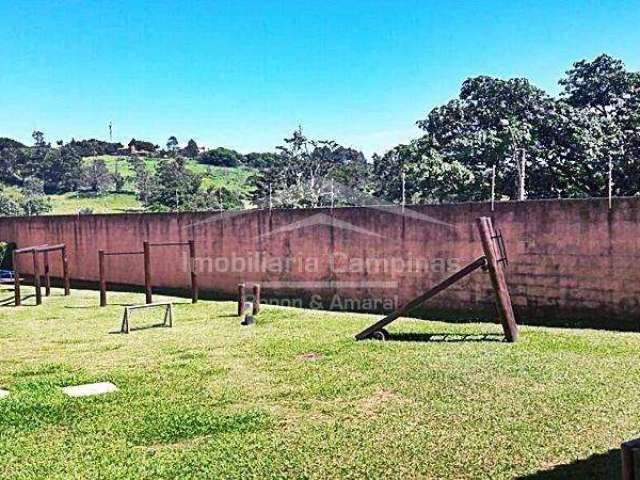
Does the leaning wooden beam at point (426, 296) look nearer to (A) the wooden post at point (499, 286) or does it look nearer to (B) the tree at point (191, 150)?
(A) the wooden post at point (499, 286)

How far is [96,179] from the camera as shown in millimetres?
60156

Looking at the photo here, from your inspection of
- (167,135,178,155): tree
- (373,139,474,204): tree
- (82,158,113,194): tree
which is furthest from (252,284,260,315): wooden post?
(167,135,178,155): tree

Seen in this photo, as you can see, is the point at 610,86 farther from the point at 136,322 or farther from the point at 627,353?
→ the point at 136,322

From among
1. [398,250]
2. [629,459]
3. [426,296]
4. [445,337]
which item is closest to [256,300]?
[398,250]

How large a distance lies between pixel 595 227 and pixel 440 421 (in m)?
6.52

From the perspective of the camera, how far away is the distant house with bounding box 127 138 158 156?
291ft

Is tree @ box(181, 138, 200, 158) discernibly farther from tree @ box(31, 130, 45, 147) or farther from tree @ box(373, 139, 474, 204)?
tree @ box(373, 139, 474, 204)

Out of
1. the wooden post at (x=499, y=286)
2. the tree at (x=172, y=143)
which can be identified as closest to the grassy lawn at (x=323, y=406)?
the wooden post at (x=499, y=286)

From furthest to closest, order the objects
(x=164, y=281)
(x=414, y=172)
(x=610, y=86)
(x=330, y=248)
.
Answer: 1. (x=610, y=86)
2. (x=414, y=172)
3. (x=164, y=281)
4. (x=330, y=248)

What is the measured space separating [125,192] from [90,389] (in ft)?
167

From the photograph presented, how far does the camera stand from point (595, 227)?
1108 centimetres

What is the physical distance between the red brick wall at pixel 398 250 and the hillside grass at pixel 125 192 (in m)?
21.5

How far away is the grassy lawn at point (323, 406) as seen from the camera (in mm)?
5215

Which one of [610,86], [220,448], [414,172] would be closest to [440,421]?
[220,448]
